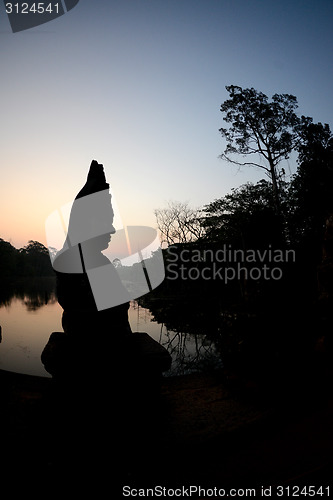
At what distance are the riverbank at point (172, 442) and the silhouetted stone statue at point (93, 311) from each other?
370 millimetres

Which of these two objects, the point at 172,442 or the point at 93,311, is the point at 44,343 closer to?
the point at 93,311

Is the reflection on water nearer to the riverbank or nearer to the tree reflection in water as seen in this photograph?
the riverbank

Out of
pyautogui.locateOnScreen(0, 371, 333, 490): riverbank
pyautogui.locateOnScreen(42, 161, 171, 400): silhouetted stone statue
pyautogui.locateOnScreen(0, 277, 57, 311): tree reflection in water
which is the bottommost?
pyautogui.locateOnScreen(0, 277, 57, 311): tree reflection in water

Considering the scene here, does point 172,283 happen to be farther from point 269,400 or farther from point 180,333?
point 269,400

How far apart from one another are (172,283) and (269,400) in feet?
84.1

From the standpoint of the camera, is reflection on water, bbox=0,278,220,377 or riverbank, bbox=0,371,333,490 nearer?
riverbank, bbox=0,371,333,490

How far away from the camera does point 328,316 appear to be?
5.48m

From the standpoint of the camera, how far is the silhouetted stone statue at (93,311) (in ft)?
10.8

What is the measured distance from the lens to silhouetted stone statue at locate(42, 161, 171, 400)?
330 cm

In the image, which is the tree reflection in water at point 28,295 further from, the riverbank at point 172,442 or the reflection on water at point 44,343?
the riverbank at point 172,442

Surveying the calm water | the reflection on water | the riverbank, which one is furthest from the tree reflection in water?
the riverbank

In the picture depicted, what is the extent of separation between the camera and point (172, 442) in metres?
2.99

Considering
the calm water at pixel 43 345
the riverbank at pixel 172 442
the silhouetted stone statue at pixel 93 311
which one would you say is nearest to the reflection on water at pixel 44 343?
the calm water at pixel 43 345

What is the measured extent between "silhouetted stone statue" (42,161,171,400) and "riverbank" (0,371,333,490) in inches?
14.6
